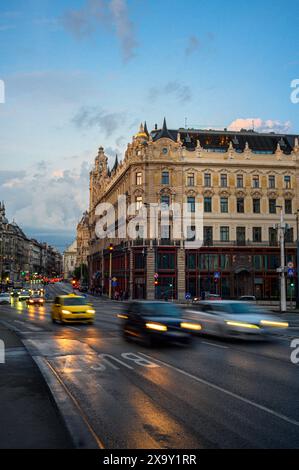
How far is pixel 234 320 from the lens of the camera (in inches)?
696

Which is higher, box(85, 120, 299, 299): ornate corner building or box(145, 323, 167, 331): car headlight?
box(85, 120, 299, 299): ornate corner building

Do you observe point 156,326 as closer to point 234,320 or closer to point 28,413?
point 234,320

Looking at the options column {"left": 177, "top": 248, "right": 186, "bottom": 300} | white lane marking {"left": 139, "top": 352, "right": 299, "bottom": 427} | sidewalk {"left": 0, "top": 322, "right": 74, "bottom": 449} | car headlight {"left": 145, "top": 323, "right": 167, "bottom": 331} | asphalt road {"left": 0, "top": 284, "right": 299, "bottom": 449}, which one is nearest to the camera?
sidewalk {"left": 0, "top": 322, "right": 74, "bottom": 449}

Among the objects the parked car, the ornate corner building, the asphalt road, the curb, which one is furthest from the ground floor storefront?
the curb

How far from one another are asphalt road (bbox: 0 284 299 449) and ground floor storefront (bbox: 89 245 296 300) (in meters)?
41.4

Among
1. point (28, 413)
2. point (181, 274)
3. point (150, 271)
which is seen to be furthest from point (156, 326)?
point (181, 274)

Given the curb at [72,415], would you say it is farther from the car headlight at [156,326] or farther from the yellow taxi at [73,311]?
the yellow taxi at [73,311]

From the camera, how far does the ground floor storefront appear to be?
59.3 m

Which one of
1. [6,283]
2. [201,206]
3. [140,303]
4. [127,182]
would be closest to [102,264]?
[127,182]

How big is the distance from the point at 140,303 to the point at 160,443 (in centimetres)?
1120

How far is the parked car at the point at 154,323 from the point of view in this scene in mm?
16328

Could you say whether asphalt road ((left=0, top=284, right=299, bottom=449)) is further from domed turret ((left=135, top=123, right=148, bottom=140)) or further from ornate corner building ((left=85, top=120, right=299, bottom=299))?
domed turret ((left=135, top=123, right=148, bottom=140))
